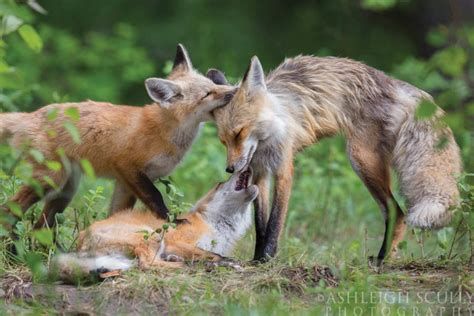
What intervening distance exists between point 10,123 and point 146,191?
1126 mm

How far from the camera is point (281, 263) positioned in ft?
19.4

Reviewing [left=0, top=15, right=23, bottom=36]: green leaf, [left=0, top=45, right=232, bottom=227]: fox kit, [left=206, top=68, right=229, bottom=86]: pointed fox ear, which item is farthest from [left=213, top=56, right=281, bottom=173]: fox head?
[left=0, top=15, right=23, bottom=36]: green leaf

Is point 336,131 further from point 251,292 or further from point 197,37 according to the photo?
point 197,37

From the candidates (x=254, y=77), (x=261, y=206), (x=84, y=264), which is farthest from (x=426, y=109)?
(x=261, y=206)

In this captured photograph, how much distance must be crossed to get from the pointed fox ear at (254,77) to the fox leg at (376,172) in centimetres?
84

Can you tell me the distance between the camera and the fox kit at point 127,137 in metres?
6.52

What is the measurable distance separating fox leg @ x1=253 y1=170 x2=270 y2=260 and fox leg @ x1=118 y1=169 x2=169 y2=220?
0.70m

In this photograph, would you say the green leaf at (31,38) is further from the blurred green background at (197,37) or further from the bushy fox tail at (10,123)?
the blurred green background at (197,37)

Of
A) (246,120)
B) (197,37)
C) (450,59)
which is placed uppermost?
(197,37)

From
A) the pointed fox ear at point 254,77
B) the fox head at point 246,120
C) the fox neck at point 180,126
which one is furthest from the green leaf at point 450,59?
the fox neck at point 180,126

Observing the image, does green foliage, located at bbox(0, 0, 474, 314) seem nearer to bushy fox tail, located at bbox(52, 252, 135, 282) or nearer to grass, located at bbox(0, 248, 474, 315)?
grass, located at bbox(0, 248, 474, 315)

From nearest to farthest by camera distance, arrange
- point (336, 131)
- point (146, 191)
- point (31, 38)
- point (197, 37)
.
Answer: point (31, 38) → point (146, 191) → point (336, 131) → point (197, 37)

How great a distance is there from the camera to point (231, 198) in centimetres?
675

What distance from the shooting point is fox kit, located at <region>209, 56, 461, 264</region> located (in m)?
6.49
